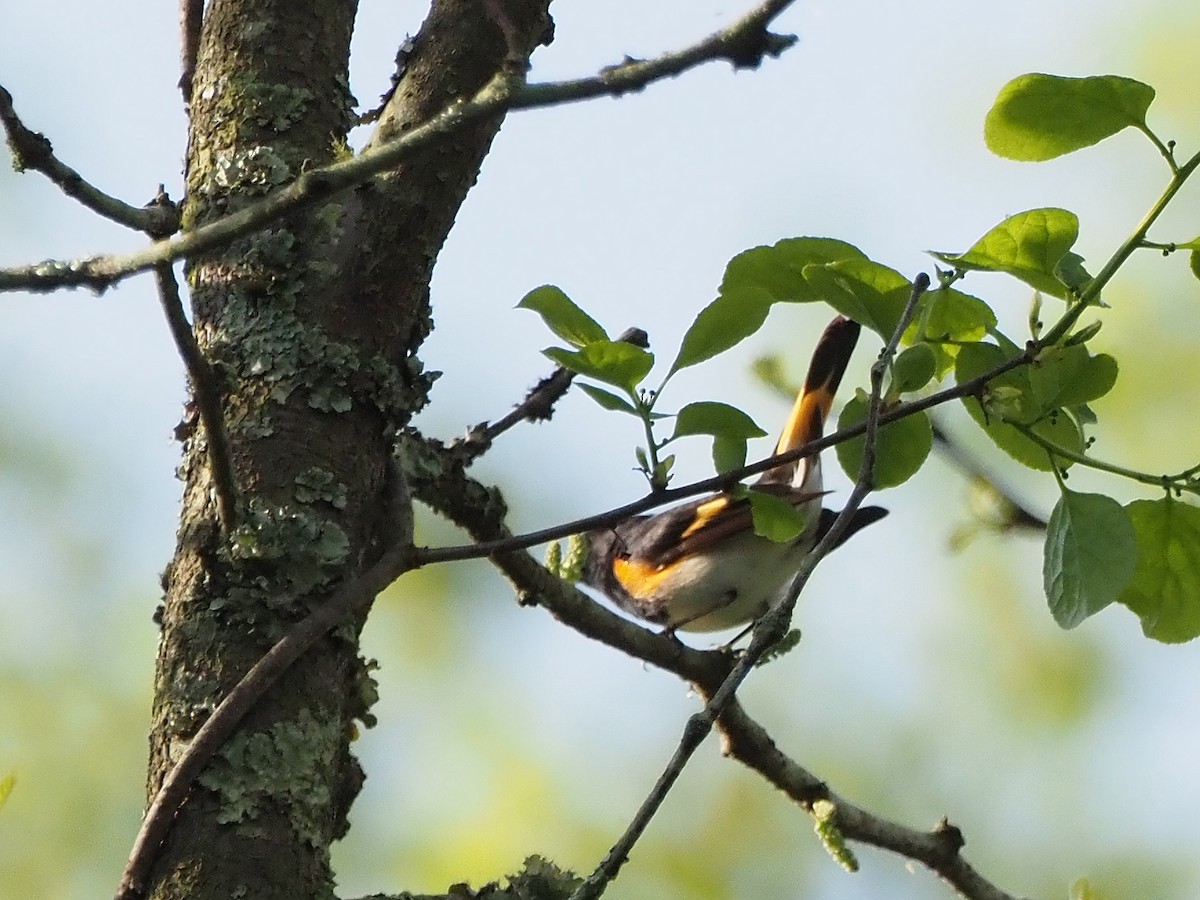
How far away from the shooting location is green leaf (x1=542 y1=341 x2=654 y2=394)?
1176mm

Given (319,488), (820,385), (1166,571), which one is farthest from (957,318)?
(820,385)

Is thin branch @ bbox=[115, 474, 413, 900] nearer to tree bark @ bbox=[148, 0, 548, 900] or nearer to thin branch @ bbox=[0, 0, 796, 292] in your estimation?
tree bark @ bbox=[148, 0, 548, 900]

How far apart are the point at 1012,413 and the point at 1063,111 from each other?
0.29 m

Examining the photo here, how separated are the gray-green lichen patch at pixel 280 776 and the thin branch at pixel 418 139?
0.47 m

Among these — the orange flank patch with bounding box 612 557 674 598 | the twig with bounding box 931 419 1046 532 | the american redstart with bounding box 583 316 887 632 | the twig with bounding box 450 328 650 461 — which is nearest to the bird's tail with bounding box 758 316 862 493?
the american redstart with bounding box 583 316 887 632

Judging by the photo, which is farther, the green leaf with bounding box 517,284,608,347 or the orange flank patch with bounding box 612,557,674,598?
the orange flank patch with bounding box 612,557,674,598

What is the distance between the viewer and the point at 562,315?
1218mm

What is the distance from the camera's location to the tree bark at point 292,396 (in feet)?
4.09

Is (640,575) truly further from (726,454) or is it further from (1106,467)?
(1106,467)

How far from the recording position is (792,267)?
122 centimetres

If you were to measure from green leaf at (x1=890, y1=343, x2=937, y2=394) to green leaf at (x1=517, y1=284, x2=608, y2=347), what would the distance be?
11.1 inches

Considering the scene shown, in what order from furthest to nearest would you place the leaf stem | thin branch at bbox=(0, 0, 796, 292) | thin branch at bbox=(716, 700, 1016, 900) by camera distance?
thin branch at bbox=(716, 700, 1016, 900) → the leaf stem → thin branch at bbox=(0, 0, 796, 292)

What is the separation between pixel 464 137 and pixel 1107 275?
785 mm

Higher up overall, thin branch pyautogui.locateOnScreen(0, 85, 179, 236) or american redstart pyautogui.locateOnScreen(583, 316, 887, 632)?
american redstart pyautogui.locateOnScreen(583, 316, 887, 632)
